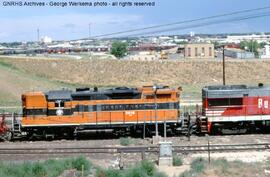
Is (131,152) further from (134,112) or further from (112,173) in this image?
(134,112)

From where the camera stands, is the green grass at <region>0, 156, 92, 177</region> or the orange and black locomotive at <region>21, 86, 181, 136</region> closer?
the green grass at <region>0, 156, 92, 177</region>

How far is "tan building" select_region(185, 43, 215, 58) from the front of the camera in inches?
5172

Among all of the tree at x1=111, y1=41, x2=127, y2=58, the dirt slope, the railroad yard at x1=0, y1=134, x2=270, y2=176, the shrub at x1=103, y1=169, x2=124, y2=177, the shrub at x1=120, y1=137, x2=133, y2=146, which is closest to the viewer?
the shrub at x1=103, y1=169, x2=124, y2=177

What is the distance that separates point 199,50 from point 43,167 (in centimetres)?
11079

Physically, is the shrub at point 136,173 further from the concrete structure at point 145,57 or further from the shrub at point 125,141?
the concrete structure at point 145,57

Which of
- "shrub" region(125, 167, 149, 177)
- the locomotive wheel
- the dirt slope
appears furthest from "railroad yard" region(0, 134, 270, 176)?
the dirt slope

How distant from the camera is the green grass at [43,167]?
23.1m

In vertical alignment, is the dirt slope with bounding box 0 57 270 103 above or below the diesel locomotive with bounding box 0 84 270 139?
above

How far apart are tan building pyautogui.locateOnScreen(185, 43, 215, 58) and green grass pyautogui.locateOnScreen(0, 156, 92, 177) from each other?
108165 mm

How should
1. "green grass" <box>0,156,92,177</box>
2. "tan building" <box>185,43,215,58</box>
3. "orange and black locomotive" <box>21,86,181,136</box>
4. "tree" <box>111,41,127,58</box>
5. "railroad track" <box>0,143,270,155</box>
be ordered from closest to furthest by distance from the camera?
"green grass" <box>0,156,92,177</box>
"railroad track" <box>0,143,270,155</box>
"orange and black locomotive" <box>21,86,181,136</box>
"tan building" <box>185,43,215,58</box>
"tree" <box>111,41,127,58</box>

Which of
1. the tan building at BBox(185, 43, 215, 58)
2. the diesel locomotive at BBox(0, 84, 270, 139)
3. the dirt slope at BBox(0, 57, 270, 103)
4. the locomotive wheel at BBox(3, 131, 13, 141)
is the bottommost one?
the locomotive wheel at BBox(3, 131, 13, 141)

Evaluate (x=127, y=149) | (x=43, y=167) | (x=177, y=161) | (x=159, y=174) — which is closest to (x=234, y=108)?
(x=127, y=149)

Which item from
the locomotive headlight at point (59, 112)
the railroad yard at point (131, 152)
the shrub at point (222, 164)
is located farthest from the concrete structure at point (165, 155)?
the locomotive headlight at point (59, 112)

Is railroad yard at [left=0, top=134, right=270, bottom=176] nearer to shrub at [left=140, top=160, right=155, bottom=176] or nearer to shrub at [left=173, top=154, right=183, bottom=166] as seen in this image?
shrub at [left=173, top=154, right=183, bottom=166]
